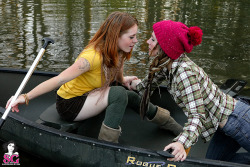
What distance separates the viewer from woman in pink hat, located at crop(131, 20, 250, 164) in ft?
7.20

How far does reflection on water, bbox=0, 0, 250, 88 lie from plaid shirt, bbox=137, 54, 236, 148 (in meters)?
3.07

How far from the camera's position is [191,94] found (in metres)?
2.21

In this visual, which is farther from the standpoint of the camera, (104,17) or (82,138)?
(104,17)

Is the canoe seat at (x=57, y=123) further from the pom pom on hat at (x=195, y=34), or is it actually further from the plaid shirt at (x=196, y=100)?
the pom pom on hat at (x=195, y=34)

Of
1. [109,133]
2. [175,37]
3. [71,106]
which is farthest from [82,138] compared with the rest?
[175,37]

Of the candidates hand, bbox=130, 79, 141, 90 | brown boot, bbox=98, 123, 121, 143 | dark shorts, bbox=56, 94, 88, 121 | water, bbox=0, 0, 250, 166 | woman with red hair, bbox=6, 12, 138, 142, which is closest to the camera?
woman with red hair, bbox=6, 12, 138, 142

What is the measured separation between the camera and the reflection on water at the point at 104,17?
240 inches

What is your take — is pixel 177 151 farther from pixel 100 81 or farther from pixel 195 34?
pixel 100 81

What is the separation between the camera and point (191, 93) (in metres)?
2.21

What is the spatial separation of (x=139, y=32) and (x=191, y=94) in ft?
20.4

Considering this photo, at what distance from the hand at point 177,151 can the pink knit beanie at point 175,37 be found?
0.58m

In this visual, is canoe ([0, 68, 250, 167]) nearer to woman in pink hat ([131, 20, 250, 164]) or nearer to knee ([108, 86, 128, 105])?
woman in pink hat ([131, 20, 250, 164])

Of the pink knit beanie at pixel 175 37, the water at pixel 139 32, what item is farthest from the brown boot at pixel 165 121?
the water at pixel 139 32

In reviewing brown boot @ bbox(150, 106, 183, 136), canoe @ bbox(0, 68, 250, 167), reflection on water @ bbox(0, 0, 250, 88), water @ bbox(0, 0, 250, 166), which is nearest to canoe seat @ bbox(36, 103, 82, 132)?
canoe @ bbox(0, 68, 250, 167)
